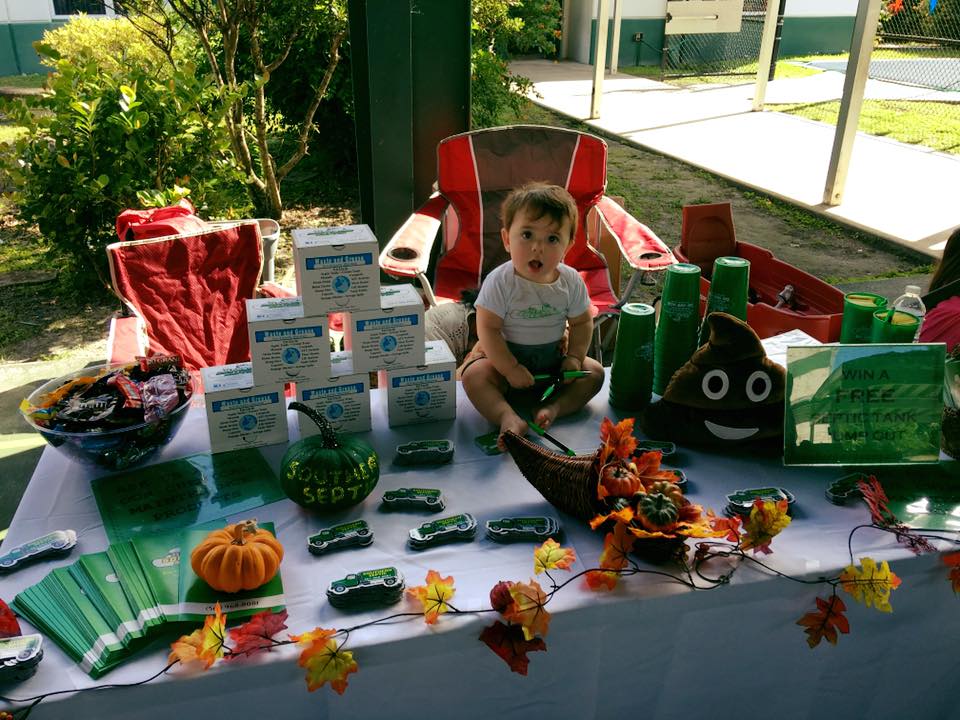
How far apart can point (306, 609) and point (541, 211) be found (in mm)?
1053

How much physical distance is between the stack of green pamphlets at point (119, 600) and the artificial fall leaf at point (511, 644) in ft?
1.02

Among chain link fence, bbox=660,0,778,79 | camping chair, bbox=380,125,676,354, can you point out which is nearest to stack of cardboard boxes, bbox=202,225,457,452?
camping chair, bbox=380,125,676,354

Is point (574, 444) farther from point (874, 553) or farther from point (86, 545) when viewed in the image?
point (86, 545)

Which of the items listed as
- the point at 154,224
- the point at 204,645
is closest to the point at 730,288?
the point at 204,645

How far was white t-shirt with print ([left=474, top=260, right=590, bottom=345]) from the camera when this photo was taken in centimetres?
187

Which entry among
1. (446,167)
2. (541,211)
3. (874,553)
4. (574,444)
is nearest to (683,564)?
(874,553)

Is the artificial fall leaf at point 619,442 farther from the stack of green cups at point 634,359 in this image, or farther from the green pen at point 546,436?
the stack of green cups at point 634,359

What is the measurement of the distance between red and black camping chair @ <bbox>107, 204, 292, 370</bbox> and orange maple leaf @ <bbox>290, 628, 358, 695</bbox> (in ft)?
5.04

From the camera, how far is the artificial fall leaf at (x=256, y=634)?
1032 millimetres

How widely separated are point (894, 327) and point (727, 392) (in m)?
0.36

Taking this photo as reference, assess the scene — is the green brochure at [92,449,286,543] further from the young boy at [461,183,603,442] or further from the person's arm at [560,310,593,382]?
the person's arm at [560,310,593,382]

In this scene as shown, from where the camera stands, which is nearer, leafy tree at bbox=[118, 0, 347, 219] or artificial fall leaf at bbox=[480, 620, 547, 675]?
artificial fall leaf at bbox=[480, 620, 547, 675]

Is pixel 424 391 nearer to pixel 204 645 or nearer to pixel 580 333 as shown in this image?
pixel 580 333

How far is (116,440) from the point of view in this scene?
1.38m
